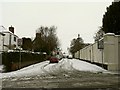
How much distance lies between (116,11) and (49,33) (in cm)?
5838

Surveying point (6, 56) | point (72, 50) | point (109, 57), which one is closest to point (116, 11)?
point (109, 57)

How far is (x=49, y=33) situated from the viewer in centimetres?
9706

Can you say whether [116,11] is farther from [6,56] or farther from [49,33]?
[49,33]

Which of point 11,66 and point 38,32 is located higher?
point 38,32

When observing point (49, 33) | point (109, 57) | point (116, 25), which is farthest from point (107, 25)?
point (49, 33)

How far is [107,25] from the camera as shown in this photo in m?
41.3

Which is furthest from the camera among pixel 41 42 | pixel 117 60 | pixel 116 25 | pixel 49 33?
pixel 49 33

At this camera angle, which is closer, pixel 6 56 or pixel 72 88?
pixel 72 88

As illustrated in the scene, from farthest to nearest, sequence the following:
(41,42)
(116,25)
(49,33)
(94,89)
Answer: (49,33) → (41,42) → (116,25) → (94,89)

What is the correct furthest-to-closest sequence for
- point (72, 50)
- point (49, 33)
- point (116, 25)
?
point (72, 50)
point (49, 33)
point (116, 25)

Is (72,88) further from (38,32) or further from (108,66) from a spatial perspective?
(38,32)

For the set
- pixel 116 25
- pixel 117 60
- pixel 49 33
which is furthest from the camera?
pixel 49 33

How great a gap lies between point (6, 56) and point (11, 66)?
129 centimetres

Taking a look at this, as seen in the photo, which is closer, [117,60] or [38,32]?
[117,60]
